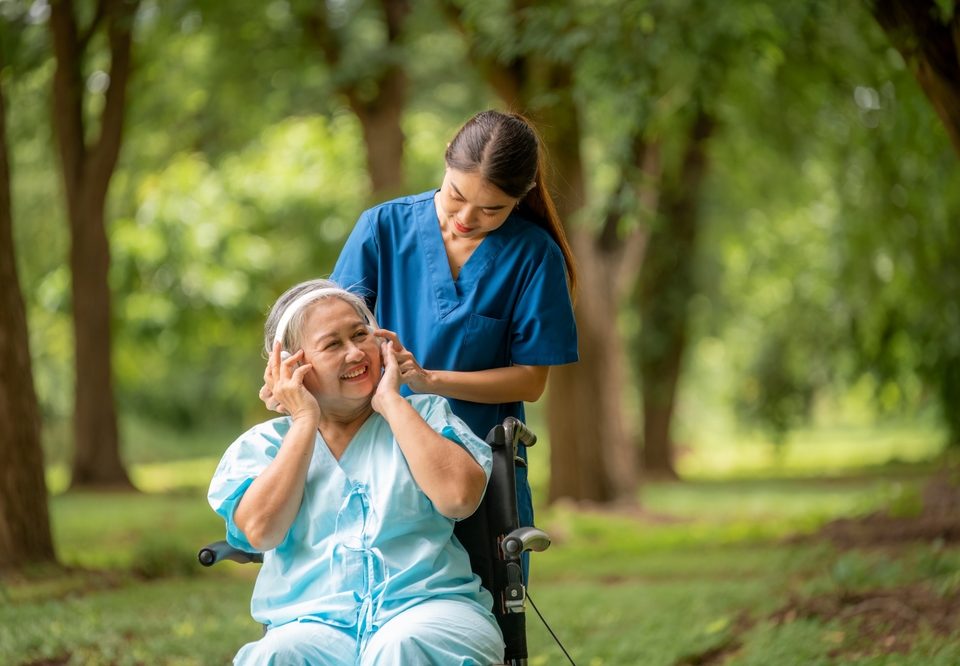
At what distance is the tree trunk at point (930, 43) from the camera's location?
509 cm

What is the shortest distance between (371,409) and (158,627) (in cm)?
274

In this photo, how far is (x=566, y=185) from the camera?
10.7 m

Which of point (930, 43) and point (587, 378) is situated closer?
point (930, 43)

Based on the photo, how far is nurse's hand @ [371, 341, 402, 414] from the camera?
318 centimetres

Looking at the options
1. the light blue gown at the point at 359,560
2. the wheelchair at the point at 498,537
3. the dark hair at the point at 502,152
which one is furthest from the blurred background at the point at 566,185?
the light blue gown at the point at 359,560

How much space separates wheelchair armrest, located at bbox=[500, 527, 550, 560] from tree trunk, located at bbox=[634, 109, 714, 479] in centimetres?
1398

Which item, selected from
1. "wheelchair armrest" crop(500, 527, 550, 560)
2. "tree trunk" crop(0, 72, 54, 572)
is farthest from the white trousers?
"tree trunk" crop(0, 72, 54, 572)

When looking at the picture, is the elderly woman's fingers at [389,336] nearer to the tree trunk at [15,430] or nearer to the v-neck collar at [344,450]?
the v-neck collar at [344,450]

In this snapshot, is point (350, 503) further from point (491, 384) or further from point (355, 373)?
point (491, 384)

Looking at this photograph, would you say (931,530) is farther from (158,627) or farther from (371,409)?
(371,409)

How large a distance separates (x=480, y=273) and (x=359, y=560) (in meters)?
0.91

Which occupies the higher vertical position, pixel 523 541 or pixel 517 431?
pixel 517 431

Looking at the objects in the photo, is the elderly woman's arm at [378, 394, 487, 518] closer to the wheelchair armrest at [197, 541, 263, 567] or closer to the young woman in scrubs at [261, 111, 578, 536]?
the young woman in scrubs at [261, 111, 578, 536]

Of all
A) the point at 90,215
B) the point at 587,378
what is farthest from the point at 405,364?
the point at 90,215
